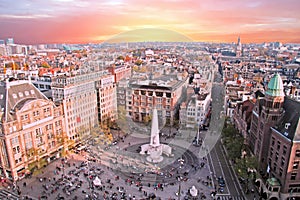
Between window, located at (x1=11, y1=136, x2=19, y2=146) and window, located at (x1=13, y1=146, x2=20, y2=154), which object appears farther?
window, located at (x1=13, y1=146, x2=20, y2=154)

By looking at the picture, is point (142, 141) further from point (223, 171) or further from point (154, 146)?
point (223, 171)

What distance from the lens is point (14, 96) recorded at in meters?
52.0

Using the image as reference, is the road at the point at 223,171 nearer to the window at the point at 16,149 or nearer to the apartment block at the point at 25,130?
the apartment block at the point at 25,130

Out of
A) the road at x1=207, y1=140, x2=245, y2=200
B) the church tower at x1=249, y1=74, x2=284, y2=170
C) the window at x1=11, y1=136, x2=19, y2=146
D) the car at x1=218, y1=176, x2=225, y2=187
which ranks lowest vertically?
the road at x1=207, y1=140, x2=245, y2=200

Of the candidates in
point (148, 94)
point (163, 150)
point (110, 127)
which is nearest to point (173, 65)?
point (148, 94)

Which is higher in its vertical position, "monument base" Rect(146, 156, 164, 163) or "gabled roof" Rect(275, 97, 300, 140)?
"gabled roof" Rect(275, 97, 300, 140)

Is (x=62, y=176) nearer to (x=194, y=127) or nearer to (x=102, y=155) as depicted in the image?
(x=102, y=155)

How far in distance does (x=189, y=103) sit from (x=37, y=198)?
2001 inches

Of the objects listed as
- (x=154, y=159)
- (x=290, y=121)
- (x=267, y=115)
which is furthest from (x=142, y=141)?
(x=290, y=121)

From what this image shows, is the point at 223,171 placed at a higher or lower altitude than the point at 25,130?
lower

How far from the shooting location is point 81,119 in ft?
221

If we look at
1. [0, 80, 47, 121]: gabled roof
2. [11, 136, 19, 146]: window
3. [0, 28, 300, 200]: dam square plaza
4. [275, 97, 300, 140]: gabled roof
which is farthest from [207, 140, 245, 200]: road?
[0, 80, 47, 121]: gabled roof

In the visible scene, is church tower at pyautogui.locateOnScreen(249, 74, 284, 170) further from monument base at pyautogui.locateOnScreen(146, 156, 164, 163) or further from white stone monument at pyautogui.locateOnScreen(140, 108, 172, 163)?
white stone monument at pyautogui.locateOnScreen(140, 108, 172, 163)

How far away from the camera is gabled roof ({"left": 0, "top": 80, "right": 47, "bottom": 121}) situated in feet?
162
